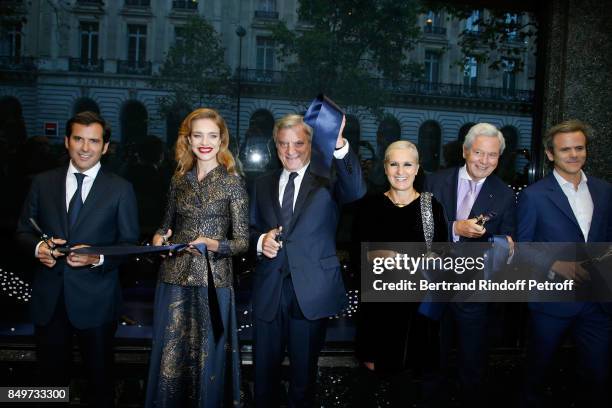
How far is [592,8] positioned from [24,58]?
5.11m

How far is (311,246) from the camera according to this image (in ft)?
10.6

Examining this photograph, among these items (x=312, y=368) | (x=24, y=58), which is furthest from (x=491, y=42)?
(x=24, y=58)

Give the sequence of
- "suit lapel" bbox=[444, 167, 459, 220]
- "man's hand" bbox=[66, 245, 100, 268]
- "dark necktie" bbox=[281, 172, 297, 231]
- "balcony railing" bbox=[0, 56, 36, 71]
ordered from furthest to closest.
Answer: "balcony railing" bbox=[0, 56, 36, 71] → "suit lapel" bbox=[444, 167, 459, 220] → "dark necktie" bbox=[281, 172, 297, 231] → "man's hand" bbox=[66, 245, 100, 268]

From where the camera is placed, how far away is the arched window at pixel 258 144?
15.7ft

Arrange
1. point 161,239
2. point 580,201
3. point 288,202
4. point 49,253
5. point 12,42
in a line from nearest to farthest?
point 49,253 < point 161,239 < point 288,202 < point 580,201 < point 12,42

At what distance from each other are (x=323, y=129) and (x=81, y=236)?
167 cm

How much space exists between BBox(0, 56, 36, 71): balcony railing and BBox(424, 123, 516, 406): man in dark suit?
385 centimetres

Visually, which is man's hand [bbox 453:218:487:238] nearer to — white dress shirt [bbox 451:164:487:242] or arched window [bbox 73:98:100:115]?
white dress shirt [bbox 451:164:487:242]

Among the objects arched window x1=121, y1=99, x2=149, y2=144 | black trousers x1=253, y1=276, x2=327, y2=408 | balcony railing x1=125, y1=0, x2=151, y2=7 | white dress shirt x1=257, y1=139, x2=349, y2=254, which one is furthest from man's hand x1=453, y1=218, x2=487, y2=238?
balcony railing x1=125, y1=0, x2=151, y2=7

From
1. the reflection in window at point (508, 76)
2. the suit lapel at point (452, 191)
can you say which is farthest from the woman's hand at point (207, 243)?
the reflection in window at point (508, 76)

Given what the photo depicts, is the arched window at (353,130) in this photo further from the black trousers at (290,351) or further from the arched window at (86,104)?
the arched window at (86,104)

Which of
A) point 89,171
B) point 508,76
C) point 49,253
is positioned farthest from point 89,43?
point 508,76

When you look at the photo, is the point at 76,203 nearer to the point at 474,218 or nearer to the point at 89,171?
the point at 89,171

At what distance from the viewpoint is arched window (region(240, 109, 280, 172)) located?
15.7 ft
